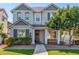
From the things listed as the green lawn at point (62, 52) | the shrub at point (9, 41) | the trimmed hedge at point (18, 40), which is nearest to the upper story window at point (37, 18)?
the trimmed hedge at point (18, 40)

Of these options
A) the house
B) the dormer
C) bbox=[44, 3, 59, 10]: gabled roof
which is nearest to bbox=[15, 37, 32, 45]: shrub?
the house

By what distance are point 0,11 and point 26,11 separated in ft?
4.68

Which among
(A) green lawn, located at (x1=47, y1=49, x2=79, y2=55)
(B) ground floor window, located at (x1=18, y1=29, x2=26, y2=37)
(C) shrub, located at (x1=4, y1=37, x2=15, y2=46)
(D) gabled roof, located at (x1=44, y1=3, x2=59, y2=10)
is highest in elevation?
(D) gabled roof, located at (x1=44, y1=3, x2=59, y2=10)

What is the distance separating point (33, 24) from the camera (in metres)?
11.8

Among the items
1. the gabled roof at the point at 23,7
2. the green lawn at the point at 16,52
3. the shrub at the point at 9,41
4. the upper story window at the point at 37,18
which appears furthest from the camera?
the upper story window at the point at 37,18

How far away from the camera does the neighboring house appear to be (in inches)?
435

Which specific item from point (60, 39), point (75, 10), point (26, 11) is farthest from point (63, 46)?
point (26, 11)

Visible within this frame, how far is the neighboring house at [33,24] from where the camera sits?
11.0m

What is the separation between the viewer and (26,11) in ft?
38.9

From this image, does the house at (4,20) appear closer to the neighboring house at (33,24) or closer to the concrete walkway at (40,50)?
the neighboring house at (33,24)

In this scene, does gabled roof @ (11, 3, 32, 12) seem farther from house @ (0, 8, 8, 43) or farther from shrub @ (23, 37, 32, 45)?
shrub @ (23, 37, 32, 45)

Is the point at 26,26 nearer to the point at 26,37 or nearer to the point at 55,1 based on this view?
the point at 26,37
